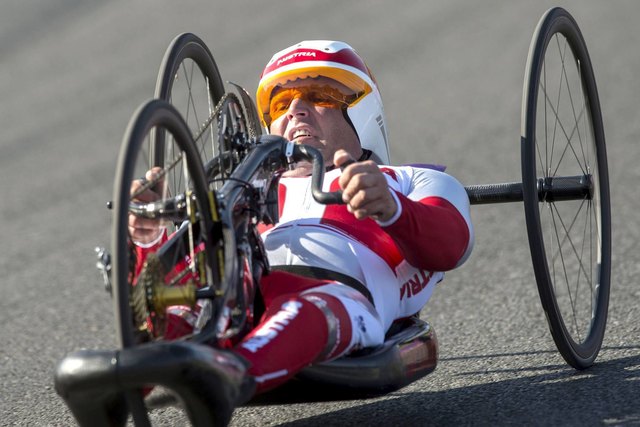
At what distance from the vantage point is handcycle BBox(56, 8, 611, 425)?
10.3ft

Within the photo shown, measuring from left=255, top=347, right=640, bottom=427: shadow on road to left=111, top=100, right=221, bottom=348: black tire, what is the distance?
490 mm

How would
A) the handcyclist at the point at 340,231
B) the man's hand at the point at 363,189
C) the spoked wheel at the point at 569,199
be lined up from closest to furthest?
the handcyclist at the point at 340,231 → the man's hand at the point at 363,189 → the spoked wheel at the point at 569,199

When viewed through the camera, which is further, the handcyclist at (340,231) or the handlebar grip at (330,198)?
the handlebar grip at (330,198)

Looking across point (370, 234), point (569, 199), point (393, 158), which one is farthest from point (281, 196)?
point (393, 158)

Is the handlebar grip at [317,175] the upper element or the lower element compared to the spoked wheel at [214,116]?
lower

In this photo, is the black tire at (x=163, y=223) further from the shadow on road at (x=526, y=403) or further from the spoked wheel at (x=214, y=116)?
the shadow on road at (x=526, y=403)

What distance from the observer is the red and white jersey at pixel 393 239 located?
410 cm

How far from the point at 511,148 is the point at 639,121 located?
1268 mm

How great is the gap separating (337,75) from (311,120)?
0.64 ft

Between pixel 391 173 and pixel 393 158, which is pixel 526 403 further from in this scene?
pixel 393 158

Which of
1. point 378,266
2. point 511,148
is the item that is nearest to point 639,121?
point 511,148

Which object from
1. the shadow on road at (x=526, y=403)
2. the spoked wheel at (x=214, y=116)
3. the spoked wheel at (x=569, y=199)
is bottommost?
the shadow on road at (x=526, y=403)

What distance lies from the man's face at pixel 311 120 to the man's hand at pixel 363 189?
90 cm

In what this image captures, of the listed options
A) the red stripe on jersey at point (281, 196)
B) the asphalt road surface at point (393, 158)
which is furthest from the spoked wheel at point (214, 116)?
the asphalt road surface at point (393, 158)
